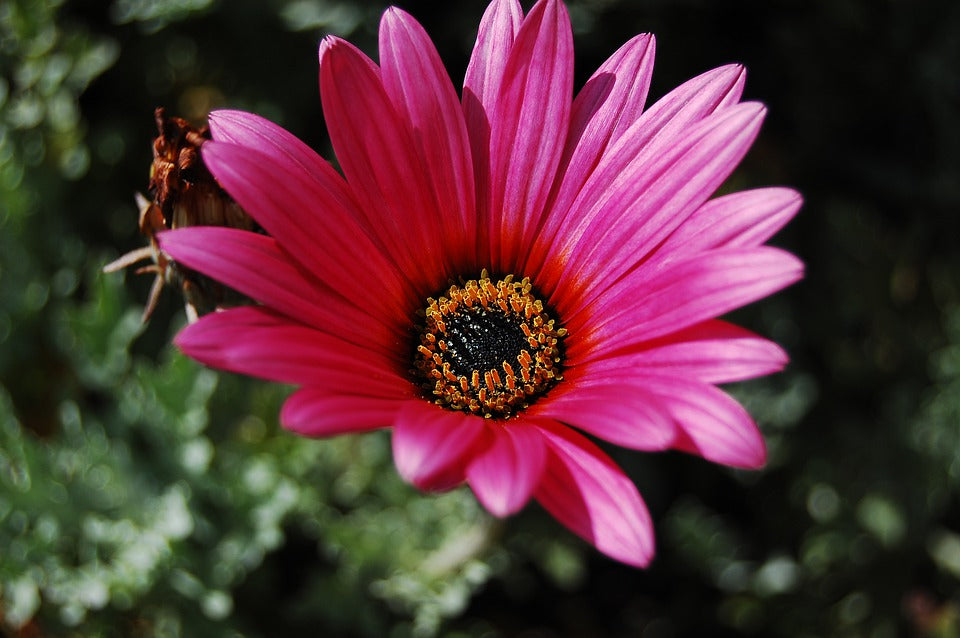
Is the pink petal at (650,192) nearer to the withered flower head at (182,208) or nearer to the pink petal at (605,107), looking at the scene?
the pink petal at (605,107)

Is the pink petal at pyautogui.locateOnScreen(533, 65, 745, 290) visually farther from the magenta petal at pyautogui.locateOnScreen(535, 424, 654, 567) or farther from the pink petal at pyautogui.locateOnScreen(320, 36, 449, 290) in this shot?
the magenta petal at pyautogui.locateOnScreen(535, 424, 654, 567)

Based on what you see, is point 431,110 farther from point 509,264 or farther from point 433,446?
point 433,446

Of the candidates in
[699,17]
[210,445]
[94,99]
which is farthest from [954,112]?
[94,99]

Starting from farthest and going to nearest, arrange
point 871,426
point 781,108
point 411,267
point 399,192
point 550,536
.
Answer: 1. point 781,108
2. point 871,426
3. point 550,536
4. point 411,267
5. point 399,192

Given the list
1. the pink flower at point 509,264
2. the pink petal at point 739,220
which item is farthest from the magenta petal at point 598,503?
the pink petal at point 739,220

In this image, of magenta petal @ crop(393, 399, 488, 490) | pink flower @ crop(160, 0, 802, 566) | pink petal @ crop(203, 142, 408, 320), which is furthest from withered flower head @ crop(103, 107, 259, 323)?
magenta petal @ crop(393, 399, 488, 490)

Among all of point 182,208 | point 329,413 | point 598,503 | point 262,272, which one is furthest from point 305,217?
point 598,503

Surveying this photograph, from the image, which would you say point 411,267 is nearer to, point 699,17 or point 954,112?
point 699,17
